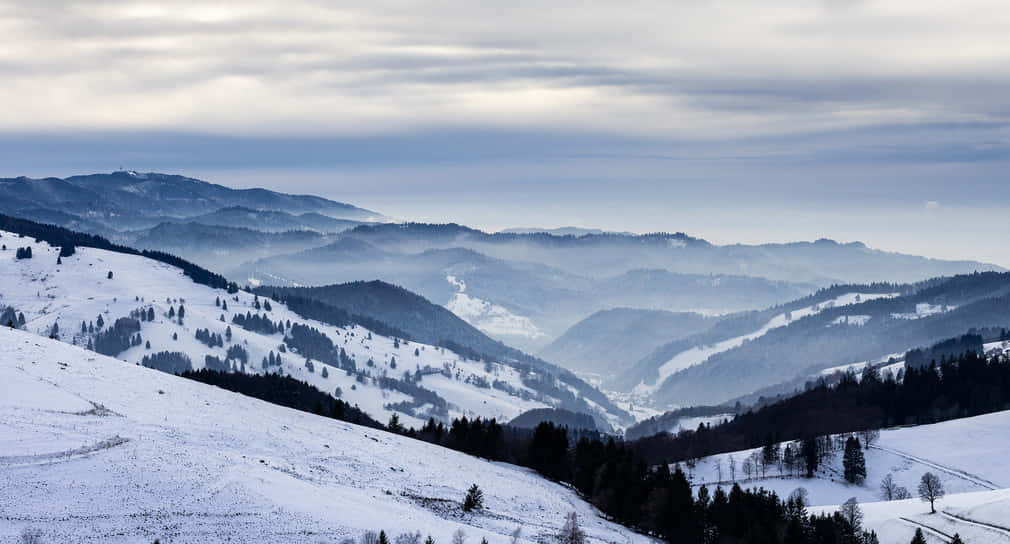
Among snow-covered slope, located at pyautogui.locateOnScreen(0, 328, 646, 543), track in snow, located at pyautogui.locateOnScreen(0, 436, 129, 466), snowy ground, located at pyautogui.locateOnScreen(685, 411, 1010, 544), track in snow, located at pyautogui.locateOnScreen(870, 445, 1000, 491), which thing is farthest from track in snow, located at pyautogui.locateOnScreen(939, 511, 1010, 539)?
track in snow, located at pyautogui.locateOnScreen(0, 436, 129, 466)

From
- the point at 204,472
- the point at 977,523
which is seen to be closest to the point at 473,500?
the point at 204,472

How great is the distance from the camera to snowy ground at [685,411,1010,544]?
393 feet

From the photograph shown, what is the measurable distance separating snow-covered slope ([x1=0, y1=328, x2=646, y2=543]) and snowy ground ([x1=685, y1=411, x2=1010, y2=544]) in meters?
54.6

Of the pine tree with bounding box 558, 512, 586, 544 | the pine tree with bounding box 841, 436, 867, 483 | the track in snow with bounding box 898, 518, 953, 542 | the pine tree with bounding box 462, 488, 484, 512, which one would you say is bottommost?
the pine tree with bounding box 558, 512, 586, 544

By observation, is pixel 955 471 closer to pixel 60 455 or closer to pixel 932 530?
pixel 932 530

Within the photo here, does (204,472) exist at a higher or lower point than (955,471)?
lower

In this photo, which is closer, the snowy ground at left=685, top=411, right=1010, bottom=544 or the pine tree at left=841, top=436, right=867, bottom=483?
the snowy ground at left=685, top=411, right=1010, bottom=544

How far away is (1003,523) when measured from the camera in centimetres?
9512

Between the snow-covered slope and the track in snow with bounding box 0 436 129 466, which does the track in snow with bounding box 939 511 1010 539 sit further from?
the track in snow with bounding box 0 436 129 466

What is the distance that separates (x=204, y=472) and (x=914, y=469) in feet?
454

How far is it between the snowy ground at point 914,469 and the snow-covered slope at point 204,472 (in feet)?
179

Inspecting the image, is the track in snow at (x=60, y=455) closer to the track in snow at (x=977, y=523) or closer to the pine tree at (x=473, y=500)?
the pine tree at (x=473, y=500)

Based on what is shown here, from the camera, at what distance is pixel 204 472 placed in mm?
74250

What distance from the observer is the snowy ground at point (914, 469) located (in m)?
120
